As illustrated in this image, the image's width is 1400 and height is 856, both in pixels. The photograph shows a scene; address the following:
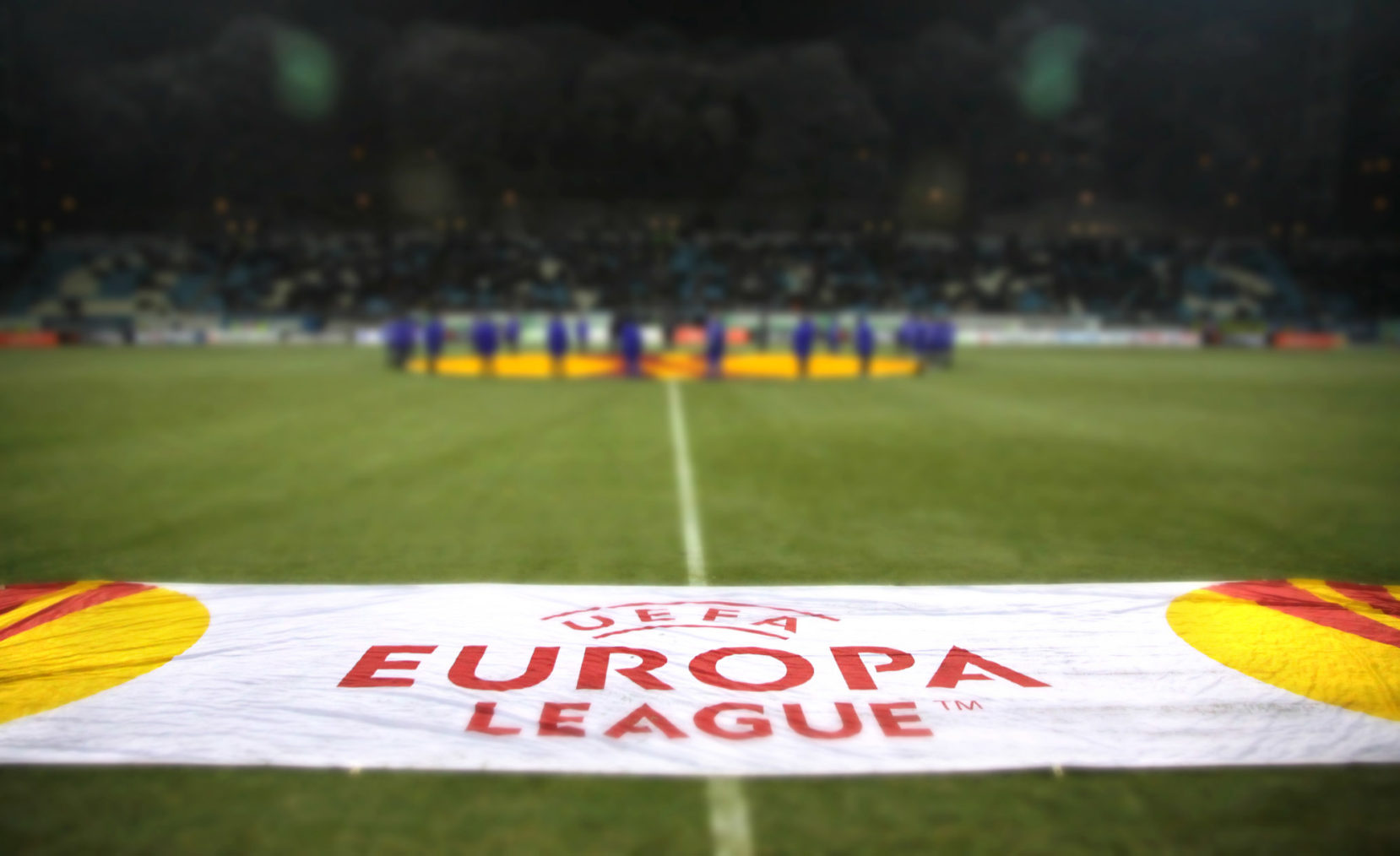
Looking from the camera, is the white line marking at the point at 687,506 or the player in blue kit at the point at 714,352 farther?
the player in blue kit at the point at 714,352

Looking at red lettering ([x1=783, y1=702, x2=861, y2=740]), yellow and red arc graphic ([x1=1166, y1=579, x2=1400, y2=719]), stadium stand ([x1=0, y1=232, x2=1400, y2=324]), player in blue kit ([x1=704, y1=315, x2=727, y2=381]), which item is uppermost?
stadium stand ([x1=0, y1=232, x2=1400, y2=324])

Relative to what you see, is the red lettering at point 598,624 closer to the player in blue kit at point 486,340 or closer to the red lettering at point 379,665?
the red lettering at point 379,665

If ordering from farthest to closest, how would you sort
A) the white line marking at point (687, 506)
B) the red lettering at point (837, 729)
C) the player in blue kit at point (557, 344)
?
the player in blue kit at point (557, 344) → the white line marking at point (687, 506) → the red lettering at point (837, 729)

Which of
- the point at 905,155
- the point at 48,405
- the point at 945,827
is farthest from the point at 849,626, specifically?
the point at 905,155

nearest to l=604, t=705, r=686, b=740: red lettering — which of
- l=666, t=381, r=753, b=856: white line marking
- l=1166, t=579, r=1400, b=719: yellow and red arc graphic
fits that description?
l=666, t=381, r=753, b=856: white line marking

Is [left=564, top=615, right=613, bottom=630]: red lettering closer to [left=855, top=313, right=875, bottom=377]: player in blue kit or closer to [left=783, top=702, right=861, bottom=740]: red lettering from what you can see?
[left=783, top=702, right=861, bottom=740]: red lettering

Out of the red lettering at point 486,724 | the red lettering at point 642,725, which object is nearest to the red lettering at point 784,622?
the red lettering at point 642,725

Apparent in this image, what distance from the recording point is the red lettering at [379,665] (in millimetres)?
4289

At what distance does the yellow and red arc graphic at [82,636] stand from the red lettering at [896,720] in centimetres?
384

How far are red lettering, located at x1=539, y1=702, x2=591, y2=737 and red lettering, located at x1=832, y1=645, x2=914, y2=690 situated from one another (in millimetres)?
1387

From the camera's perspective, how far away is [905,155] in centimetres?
5659

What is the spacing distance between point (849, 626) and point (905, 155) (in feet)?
186

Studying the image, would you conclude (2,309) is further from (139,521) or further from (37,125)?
(139,521)

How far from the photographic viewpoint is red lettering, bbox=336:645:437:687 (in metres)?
4.29
